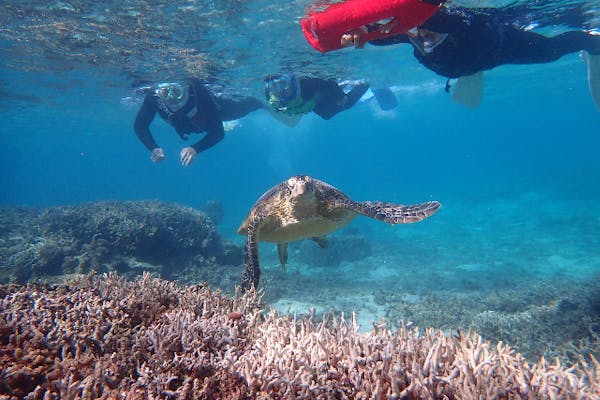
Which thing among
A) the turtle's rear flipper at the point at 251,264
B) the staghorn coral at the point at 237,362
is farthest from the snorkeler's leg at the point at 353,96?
the staghorn coral at the point at 237,362

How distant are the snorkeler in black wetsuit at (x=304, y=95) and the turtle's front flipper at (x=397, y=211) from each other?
6.75 metres

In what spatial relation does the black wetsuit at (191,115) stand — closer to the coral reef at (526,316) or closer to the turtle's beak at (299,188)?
the turtle's beak at (299,188)

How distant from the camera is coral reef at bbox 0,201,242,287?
10484mm

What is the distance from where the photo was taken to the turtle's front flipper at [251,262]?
4.79 m

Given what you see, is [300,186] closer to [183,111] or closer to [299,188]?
[299,188]

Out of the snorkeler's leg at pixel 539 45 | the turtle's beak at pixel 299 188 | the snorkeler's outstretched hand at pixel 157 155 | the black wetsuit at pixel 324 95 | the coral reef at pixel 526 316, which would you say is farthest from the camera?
the black wetsuit at pixel 324 95

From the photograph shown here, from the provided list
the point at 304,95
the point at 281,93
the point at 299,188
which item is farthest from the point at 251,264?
the point at 304,95

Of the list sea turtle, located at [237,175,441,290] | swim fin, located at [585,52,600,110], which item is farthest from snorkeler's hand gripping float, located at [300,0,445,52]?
swim fin, located at [585,52,600,110]

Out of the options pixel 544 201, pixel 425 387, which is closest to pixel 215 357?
pixel 425 387

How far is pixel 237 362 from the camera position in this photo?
2.58 metres

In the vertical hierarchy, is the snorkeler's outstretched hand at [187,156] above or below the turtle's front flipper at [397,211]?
above

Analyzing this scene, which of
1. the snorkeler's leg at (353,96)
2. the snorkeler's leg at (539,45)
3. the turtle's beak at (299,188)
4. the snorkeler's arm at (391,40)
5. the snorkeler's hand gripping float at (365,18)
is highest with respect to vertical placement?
the snorkeler's leg at (353,96)

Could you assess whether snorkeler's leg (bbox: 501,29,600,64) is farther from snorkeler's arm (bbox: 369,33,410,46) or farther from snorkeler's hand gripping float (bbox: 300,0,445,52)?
snorkeler's hand gripping float (bbox: 300,0,445,52)

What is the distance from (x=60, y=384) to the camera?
7.53ft
